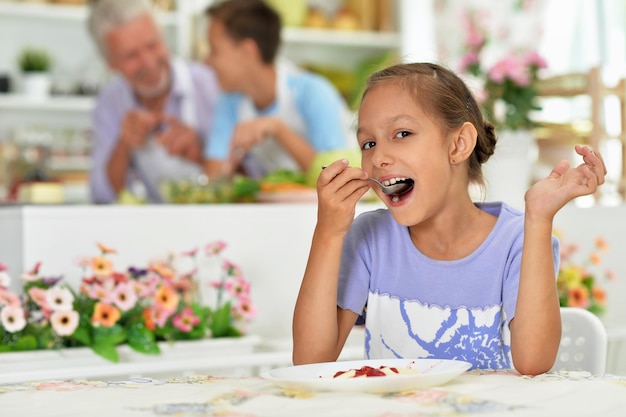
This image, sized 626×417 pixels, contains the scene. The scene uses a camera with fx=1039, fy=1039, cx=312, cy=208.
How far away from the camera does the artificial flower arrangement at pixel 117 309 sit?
5.92ft

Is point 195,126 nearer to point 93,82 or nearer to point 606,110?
point 93,82

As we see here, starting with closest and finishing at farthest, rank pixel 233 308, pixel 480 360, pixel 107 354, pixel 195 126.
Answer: pixel 480 360
pixel 107 354
pixel 233 308
pixel 195 126

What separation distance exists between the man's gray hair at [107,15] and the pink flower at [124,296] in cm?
213

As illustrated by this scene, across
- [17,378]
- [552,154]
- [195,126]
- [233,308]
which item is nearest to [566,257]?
[233,308]

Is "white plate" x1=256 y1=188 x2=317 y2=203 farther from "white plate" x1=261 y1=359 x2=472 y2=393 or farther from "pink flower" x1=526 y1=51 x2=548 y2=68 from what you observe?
"white plate" x1=261 y1=359 x2=472 y2=393

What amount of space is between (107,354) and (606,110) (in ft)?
12.9

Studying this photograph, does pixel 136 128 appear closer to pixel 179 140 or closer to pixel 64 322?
pixel 179 140

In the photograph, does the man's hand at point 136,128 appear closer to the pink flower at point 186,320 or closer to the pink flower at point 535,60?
the pink flower at point 535,60

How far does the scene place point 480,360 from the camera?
1.27 meters

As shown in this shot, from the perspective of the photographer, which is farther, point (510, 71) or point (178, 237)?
point (510, 71)

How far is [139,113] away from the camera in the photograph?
3.89 m

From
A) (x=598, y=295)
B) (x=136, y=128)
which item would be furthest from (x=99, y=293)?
(x=136, y=128)

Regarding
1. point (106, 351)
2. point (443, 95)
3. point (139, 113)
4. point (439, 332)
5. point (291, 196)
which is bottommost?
point (106, 351)

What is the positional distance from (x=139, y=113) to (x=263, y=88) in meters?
0.63
